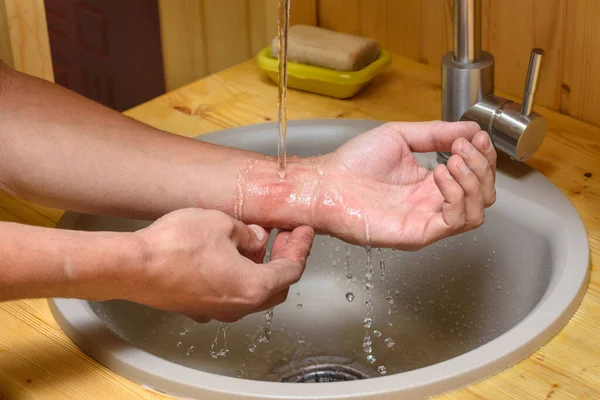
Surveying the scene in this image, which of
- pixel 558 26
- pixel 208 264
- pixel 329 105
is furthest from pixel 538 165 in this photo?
pixel 208 264

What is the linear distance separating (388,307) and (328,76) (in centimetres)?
32

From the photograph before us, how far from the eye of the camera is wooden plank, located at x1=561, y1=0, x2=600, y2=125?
104 cm

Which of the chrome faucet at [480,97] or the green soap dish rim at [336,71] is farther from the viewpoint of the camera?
the green soap dish rim at [336,71]

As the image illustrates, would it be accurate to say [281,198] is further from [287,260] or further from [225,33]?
[225,33]

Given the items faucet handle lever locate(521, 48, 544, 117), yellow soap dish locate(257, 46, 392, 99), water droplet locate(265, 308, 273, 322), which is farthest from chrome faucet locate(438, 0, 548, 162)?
water droplet locate(265, 308, 273, 322)

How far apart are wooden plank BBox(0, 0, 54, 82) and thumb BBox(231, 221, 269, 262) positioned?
47 centimetres

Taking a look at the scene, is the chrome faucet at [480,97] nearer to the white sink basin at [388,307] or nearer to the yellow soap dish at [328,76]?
the white sink basin at [388,307]

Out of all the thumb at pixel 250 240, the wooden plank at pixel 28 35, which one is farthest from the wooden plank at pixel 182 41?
the thumb at pixel 250 240

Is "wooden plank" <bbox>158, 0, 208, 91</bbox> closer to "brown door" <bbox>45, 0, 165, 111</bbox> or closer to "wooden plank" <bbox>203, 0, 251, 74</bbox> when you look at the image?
"wooden plank" <bbox>203, 0, 251, 74</bbox>

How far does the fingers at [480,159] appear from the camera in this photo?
0.80m

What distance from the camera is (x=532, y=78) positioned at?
2.97 feet

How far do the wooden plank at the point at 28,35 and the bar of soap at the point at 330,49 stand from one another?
31cm

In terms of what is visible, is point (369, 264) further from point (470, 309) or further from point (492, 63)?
point (492, 63)

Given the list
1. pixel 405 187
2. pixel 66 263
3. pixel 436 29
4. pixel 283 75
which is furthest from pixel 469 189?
pixel 436 29
